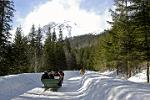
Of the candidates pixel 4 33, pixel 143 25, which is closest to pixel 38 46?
pixel 4 33

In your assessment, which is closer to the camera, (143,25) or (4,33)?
(143,25)

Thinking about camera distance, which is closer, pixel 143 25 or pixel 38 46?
pixel 143 25

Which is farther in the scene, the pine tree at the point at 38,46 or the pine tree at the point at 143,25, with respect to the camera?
the pine tree at the point at 38,46

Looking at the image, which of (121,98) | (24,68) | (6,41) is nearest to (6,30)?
(6,41)

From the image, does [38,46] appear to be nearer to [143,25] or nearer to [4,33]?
→ [4,33]

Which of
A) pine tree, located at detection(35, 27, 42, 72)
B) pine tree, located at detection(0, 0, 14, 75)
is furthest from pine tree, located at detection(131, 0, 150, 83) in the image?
pine tree, located at detection(35, 27, 42, 72)

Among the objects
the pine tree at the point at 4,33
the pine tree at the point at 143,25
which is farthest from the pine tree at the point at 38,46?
the pine tree at the point at 143,25

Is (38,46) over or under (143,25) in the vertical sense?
over

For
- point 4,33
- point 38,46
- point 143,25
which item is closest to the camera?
point 143,25

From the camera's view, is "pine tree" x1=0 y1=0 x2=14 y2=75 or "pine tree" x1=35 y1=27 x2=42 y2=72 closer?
"pine tree" x1=0 y1=0 x2=14 y2=75

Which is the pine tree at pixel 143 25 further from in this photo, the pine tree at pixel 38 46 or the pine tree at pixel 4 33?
the pine tree at pixel 38 46

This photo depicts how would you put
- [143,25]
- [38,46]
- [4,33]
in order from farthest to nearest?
[38,46], [4,33], [143,25]

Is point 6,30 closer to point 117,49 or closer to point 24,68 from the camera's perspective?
point 117,49

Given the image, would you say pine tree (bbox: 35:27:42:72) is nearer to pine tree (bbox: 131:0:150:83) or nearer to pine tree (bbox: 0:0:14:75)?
pine tree (bbox: 0:0:14:75)
